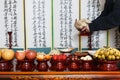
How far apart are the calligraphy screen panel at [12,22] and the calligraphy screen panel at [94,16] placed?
56cm

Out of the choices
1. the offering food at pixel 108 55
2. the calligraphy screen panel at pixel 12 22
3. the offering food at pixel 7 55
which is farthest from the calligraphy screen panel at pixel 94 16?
the offering food at pixel 7 55

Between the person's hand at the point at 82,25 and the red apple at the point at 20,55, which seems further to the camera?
the person's hand at the point at 82,25

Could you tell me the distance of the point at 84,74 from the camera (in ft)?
7.18

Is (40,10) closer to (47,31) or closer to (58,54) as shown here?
(47,31)

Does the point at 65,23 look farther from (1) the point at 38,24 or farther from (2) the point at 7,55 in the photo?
(2) the point at 7,55

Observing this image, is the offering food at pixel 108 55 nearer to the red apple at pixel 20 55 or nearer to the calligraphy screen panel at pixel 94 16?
the calligraphy screen panel at pixel 94 16

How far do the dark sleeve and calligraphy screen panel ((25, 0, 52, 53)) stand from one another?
1.34ft

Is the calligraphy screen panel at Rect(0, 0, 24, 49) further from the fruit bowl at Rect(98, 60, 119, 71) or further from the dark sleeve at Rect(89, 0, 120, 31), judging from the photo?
the fruit bowl at Rect(98, 60, 119, 71)

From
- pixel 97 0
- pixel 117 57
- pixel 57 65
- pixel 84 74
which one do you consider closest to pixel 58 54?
pixel 57 65

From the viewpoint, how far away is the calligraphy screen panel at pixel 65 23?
262 cm

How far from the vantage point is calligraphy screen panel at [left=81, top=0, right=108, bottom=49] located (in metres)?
2.62

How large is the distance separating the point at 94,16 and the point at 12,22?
2.44ft

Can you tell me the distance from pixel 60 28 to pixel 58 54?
390mm

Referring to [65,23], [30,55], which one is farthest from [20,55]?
[65,23]
